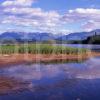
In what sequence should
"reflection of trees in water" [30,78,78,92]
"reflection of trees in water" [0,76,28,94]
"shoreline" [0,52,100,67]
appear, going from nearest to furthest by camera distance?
"reflection of trees in water" [0,76,28,94]
"reflection of trees in water" [30,78,78,92]
"shoreline" [0,52,100,67]

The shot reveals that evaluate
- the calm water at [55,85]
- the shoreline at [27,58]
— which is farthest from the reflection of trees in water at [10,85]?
the shoreline at [27,58]

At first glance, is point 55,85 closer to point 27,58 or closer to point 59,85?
point 59,85

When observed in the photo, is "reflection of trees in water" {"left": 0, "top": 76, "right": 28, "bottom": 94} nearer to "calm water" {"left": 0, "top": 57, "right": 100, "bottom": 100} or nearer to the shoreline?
"calm water" {"left": 0, "top": 57, "right": 100, "bottom": 100}

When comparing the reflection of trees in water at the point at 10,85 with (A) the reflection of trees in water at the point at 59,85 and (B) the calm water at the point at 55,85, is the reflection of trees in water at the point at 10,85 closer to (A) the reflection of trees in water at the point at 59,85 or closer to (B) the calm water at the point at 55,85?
(B) the calm water at the point at 55,85

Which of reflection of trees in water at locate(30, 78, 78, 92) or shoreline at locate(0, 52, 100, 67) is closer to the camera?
reflection of trees in water at locate(30, 78, 78, 92)

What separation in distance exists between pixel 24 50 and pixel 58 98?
49.2ft

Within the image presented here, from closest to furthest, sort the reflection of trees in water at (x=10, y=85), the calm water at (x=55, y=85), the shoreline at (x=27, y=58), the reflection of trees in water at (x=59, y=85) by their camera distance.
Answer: the calm water at (x=55, y=85), the reflection of trees in water at (x=10, y=85), the reflection of trees in water at (x=59, y=85), the shoreline at (x=27, y=58)

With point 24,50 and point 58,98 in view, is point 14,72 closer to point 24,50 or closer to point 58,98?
point 58,98

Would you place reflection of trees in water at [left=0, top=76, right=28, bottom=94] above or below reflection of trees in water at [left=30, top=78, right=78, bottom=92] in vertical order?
above

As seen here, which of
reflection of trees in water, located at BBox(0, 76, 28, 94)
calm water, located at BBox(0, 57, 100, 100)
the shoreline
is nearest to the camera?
calm water, located at BBox(0, 57, 100, 100)

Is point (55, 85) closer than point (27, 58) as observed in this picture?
Yes

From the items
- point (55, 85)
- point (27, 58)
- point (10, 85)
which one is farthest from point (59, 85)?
point (27, 58)

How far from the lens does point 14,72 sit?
544 inches

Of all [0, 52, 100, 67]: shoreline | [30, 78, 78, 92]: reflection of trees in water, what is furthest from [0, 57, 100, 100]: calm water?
[0, 52, 100, 67]: shoreline
